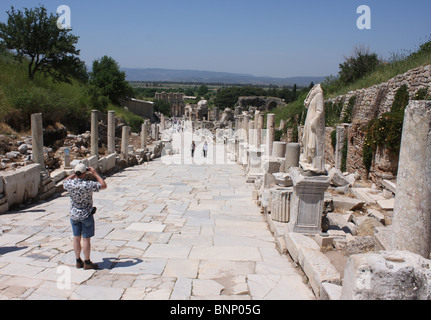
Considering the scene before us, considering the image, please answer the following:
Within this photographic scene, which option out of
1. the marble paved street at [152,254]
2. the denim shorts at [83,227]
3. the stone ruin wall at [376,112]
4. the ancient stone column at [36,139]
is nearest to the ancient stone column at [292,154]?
the marble paved street at [152,254]

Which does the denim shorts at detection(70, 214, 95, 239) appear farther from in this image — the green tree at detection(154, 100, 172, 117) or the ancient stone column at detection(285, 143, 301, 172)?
the green tree at detection(154, 100, 172, 117)

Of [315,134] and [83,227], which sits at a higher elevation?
[315,134]

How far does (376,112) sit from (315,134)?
9.51 m

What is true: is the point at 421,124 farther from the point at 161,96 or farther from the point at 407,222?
the point at 161,96

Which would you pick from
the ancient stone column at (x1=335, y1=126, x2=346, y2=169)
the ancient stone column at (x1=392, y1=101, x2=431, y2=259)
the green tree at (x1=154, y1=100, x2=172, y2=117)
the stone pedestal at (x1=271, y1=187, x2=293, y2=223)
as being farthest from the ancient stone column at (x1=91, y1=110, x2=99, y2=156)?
the green tree at (x1=154, y1=100, x2=172, y2=117)

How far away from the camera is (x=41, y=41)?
71.7 feet

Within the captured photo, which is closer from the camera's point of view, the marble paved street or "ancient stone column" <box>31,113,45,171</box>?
the marble paved street

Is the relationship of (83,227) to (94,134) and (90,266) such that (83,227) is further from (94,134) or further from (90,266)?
(94,134)

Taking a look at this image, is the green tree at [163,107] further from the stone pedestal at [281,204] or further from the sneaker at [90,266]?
Answer: the sneaker at [90,266]

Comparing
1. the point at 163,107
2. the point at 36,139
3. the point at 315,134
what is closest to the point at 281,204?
the point at 315,134

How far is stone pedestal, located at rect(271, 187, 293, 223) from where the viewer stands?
300 inches

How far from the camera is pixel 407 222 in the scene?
4215mm

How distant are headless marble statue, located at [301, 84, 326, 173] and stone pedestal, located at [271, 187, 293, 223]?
1.26m

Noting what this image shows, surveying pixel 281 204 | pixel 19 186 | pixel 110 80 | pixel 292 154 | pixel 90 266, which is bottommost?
pixel 90 266
